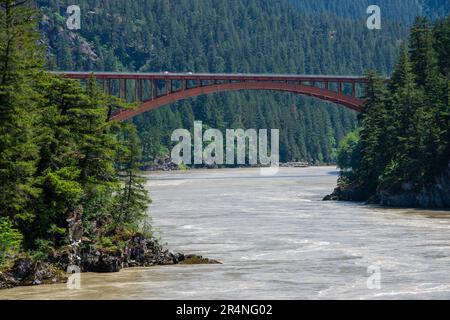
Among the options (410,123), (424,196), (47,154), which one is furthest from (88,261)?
(410,123)

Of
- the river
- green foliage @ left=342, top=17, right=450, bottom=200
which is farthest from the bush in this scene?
green foliage @ left=342, top=17, right=450, bottom=200

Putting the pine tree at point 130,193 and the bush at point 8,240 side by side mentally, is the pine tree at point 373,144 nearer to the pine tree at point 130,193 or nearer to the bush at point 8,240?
the pine tree at point 130,193

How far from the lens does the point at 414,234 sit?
61594mm

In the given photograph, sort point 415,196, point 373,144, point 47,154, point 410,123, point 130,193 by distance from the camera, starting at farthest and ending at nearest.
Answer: point 373,144 → point 410,123 → point 415,196 → point 130,193 → point 47,154

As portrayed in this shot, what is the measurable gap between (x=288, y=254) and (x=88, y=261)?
11.0 metres

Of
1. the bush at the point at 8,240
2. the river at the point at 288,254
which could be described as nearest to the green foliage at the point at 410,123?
the river at the point at 288,254

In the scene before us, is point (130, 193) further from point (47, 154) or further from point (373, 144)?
point (373, 144)

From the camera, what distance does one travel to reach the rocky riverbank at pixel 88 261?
44125 millimetres

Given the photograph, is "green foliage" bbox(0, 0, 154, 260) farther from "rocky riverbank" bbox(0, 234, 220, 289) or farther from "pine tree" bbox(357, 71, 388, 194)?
"pine tree" bbox(357, 71, 388, 194)

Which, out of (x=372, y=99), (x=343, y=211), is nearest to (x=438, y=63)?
(x=372, y=99)

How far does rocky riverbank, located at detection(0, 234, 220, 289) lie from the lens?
44.1m

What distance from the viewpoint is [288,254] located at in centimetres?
5391

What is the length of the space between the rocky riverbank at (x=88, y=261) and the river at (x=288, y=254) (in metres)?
0.88

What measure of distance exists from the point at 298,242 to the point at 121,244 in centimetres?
1319
